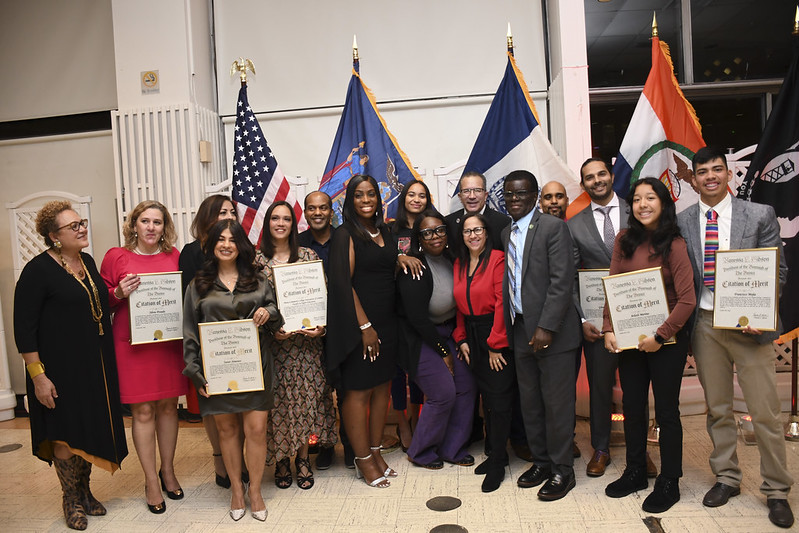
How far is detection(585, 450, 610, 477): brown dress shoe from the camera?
3400 mm

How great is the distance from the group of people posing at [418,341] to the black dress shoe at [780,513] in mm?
16

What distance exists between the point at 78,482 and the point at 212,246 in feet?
4.97

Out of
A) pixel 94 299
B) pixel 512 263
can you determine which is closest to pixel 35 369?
pixel 94 299

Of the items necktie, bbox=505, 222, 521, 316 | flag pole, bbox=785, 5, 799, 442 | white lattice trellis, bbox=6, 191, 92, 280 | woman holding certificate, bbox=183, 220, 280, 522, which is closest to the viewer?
woman holding certificate, bbox=183, 220, 280, 522

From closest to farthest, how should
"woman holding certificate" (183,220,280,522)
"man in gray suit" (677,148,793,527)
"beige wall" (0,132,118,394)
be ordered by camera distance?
"man in gray suit" (677,148,793,527), "woman holding certificate" (183,220,280,522), "beige wall" (0,132,118,394)

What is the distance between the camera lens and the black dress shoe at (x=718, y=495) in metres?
2.96

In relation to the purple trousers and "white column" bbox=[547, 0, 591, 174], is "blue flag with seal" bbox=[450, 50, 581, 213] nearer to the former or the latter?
"white column" bbox=[547, 0, 591, 174]

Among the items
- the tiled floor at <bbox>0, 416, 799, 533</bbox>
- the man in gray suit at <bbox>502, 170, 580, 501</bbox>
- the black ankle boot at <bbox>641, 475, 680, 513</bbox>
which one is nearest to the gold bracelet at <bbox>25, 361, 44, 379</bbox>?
the tiled floor at <bbox>0, 416, 799, 533</bbox>

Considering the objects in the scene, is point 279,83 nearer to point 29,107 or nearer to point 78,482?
point 29,107

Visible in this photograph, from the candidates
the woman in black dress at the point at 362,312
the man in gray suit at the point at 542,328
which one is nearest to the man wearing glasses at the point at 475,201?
the man in gray suit at the point at 542,328

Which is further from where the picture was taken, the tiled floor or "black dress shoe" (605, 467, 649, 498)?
"black dress shoe" (605, 467, 649, 498)

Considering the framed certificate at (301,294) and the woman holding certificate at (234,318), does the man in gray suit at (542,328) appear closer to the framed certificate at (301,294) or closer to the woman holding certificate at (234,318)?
the framed certificate at (301,294)

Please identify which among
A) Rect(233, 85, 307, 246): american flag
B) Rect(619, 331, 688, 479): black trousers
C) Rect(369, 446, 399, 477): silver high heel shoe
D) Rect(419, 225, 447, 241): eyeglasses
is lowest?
Rect(369, 446, 399, 477): silver high heel shoe

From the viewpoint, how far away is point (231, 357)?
303 cm
